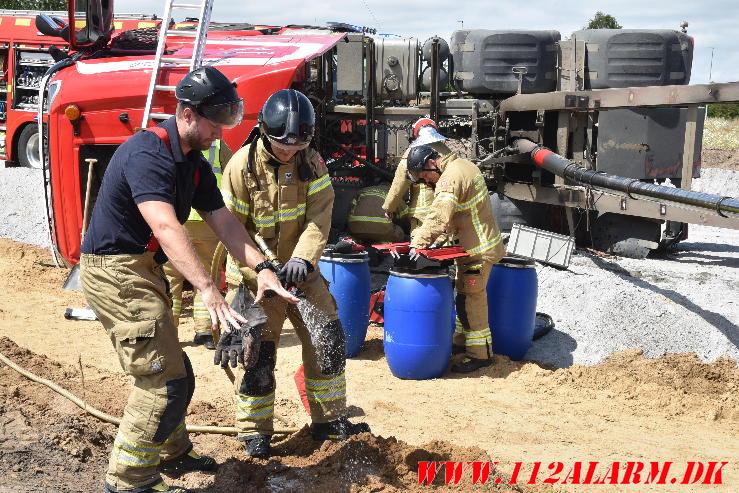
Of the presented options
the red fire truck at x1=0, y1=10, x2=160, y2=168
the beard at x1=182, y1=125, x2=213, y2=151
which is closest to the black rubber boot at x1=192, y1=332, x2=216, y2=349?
the beard at x1=182, y1=125, x2=213, y2=151

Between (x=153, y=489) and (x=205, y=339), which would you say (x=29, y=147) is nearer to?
(x=205, y=339)

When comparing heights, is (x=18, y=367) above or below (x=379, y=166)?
below

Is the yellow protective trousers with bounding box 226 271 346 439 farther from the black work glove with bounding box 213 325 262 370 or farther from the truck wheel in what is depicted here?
the truck wheel

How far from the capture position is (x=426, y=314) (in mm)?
6434

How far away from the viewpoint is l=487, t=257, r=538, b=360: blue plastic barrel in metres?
6.87

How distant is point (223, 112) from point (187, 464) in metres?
1.91

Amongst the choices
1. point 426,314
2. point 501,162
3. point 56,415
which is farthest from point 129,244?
point 501,162

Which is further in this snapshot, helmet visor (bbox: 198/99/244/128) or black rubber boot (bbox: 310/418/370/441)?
black rubber boot (bbox: 310/418/370/441)

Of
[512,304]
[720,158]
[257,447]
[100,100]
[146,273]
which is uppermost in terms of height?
[100,100]

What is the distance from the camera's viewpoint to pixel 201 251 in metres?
7.00

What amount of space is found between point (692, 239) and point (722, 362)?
19.0ft

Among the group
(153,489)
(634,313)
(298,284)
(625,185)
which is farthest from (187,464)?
(634,313)

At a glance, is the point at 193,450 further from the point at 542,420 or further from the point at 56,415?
the point at 542,420

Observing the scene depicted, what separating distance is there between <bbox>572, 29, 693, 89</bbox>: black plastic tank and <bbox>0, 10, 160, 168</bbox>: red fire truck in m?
8.45
